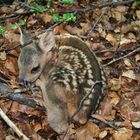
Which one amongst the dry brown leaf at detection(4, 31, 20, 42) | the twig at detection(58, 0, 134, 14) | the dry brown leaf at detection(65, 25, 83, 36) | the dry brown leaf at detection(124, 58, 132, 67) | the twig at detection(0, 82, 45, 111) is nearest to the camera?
the twig at detection(0, 82, 45, 111)

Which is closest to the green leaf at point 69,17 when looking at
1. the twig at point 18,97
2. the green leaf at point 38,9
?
the green leaf at point 38,9

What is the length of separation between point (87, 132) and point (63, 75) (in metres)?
0.88

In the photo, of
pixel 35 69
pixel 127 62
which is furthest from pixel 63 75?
pixel 127 62

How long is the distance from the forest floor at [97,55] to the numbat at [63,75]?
24 cm

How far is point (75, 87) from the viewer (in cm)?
636

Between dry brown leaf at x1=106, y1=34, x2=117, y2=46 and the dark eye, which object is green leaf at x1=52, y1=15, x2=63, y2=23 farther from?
the dark eye

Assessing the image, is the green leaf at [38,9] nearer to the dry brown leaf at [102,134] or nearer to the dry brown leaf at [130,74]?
the dry brown leaf at [130,74]

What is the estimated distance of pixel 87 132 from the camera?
6621mm

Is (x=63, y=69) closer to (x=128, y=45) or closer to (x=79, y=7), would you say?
(x=128, y=45)

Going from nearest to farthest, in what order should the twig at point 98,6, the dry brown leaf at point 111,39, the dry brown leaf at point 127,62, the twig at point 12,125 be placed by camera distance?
the twig at point 12,125
the dry brown leaf at point 127,62
the dry brown leaf at point 111,39
the twig at point 98,6

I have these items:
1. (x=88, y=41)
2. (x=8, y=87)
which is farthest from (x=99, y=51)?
(x=8, y=87)

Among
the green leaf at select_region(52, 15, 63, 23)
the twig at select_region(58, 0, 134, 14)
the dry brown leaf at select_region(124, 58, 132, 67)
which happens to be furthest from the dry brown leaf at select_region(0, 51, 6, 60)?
the dry brown leaf at select_region(124, 58, 132, 67)

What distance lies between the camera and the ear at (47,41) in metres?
7.00

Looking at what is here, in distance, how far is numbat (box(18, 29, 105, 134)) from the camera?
20.8 feet
